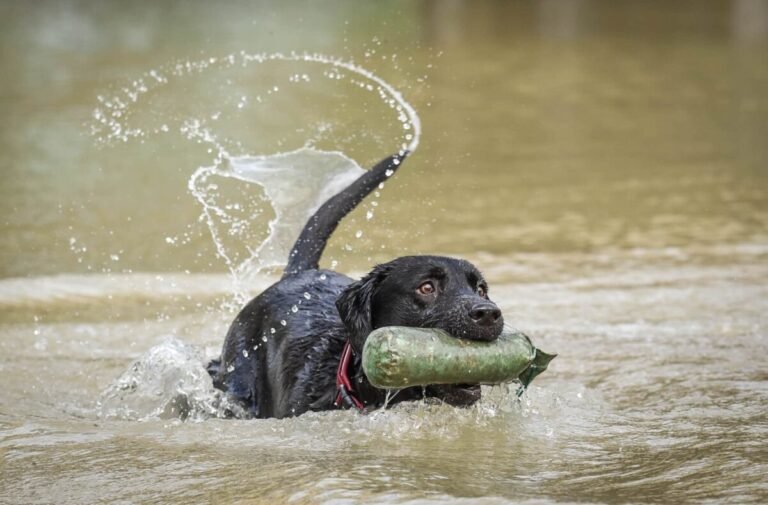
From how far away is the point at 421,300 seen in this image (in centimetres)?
501

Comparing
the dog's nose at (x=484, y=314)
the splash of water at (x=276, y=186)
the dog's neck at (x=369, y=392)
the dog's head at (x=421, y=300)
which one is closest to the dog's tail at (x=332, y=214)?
the splash of water at (x=276, y=186)

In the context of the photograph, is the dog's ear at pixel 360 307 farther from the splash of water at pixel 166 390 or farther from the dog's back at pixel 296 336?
the splash of water at pixel 166 390

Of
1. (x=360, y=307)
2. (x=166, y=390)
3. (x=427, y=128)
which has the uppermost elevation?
(x=427, y=128)

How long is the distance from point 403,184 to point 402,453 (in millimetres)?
6515

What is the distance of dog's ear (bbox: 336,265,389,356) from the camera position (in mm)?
5105

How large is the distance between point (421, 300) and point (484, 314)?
421mm

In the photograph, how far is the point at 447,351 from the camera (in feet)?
15.1

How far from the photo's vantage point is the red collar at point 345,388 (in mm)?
5121

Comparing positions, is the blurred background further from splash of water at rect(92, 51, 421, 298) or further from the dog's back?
the dog's back

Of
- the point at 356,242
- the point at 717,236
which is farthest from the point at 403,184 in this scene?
the point at 717,236

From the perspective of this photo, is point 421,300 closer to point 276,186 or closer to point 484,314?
point 484,314

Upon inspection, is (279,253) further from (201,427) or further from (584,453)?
(584,453)

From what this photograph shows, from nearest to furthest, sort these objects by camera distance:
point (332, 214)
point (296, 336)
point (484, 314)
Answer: point (484, 314) < point (296, 336) < point (332, 214)

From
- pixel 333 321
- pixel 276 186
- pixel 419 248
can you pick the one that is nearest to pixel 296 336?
pixel 333 321
